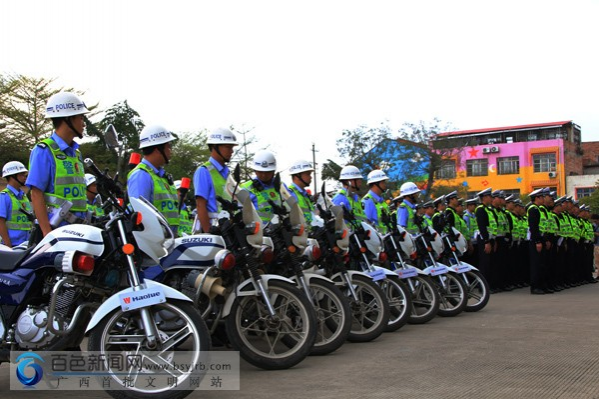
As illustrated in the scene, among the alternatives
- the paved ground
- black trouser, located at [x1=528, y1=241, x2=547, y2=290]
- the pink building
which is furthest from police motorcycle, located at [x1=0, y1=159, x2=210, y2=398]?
the pink building

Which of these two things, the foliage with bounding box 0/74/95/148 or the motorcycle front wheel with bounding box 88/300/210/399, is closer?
the motorcycle front wheel with bounding box 88/300/210/399

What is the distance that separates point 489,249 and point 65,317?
1102 centimetres

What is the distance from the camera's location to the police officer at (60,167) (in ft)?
17.5

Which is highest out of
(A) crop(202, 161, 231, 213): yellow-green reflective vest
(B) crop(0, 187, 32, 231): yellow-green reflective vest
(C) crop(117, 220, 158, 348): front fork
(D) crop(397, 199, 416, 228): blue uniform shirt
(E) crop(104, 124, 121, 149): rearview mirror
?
(E) crop(104, 124, 121, 149): rearview mirror

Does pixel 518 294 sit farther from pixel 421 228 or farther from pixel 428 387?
pixel 428 387

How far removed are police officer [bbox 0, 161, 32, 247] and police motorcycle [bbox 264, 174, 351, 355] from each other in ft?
12.2

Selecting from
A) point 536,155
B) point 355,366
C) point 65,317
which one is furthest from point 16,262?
point 536,155

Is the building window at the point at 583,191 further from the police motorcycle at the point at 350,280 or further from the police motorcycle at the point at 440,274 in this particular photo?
the police motorcycle at the point at 350,280

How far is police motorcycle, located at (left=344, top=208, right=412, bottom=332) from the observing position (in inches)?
325

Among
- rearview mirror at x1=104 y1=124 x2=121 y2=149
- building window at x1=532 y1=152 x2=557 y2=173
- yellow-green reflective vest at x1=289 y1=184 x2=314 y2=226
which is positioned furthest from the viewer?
building window at x1=532 y1=152 x2=557 y2=173

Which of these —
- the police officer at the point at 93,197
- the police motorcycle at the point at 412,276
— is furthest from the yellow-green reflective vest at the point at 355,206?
the police officer at the point at 93,197

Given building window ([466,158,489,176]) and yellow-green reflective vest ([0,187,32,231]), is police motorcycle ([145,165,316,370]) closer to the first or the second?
yellow-green reflective vest ([0,187,32,231])

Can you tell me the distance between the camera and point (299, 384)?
5.16 metres

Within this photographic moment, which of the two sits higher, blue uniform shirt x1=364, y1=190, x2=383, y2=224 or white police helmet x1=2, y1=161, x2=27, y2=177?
white police helmet x1=2, y1=161, x2=27, y2=177
